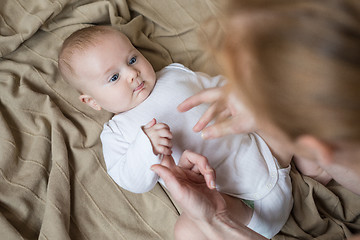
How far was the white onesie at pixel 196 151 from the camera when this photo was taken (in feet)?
3.49

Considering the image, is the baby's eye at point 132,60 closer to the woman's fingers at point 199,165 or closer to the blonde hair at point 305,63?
the woman's fingers at point 199,165

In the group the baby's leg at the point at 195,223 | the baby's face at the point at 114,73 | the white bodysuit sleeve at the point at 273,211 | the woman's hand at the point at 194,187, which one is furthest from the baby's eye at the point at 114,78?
the white bodysuit sleeve at the point at 273,211

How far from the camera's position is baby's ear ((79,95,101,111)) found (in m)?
1.23

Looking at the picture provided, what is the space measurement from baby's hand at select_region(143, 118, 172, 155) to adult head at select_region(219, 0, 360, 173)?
1.39 feet

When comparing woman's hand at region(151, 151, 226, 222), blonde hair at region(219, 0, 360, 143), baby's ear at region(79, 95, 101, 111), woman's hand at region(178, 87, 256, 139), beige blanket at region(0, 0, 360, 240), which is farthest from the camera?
baby's ear at region(79, 95, 101, 111)

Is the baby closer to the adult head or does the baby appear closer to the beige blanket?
the beige blanket

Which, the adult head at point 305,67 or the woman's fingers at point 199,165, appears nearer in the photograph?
the adult head at point 305,67

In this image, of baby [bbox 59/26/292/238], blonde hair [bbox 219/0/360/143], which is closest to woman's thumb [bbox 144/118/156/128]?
baby [bbox 59/26/292/238]

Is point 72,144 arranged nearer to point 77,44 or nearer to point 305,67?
point 77,44

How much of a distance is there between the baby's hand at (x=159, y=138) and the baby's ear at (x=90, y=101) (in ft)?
0.93

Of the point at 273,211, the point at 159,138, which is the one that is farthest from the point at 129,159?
the point at 273,211

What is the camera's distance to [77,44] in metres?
1.15

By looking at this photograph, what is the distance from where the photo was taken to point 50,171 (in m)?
1.18

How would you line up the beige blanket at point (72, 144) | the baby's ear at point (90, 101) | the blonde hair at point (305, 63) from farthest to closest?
1. the baby's ear at point (90, 101)
2. the beige blanket at point (72, 144)
3. the blonde hair at point (305, 63)
